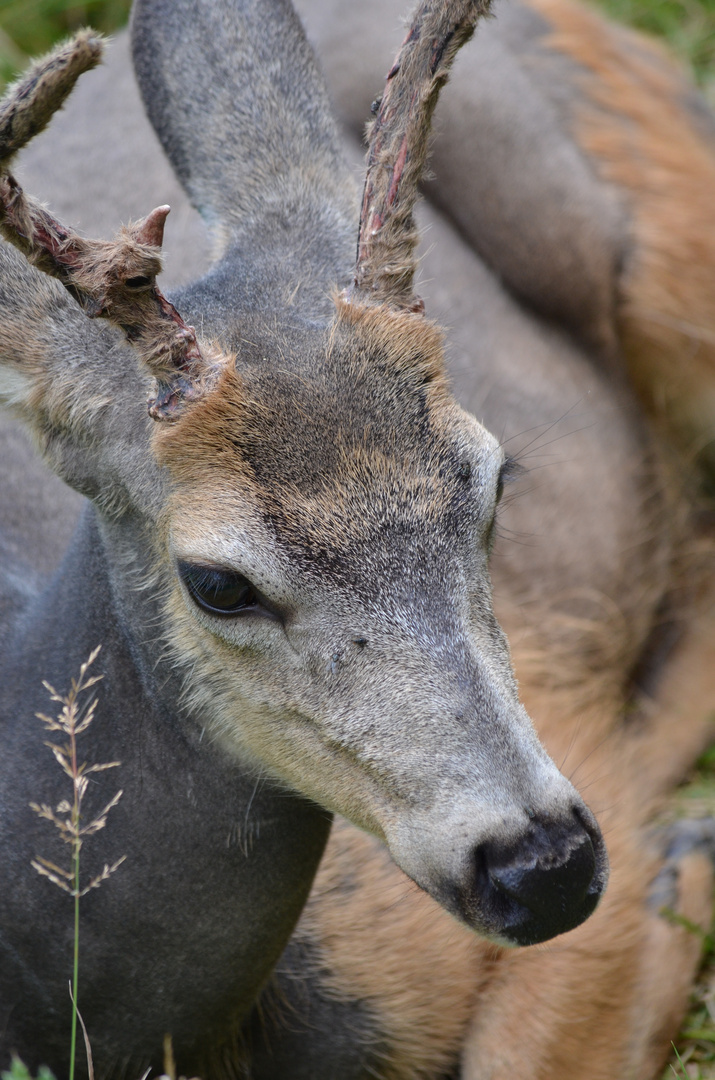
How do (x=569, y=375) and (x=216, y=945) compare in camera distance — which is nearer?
(x=216, y=945)

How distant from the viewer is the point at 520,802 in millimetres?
2621

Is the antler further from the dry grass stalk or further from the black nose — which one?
the black nose

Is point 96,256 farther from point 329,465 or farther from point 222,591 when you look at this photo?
point 222,591

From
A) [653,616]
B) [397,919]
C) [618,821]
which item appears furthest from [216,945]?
[653,616]

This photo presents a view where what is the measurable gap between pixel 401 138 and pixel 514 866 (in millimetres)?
1644

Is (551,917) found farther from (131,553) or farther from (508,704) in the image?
(131,553)

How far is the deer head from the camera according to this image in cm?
269

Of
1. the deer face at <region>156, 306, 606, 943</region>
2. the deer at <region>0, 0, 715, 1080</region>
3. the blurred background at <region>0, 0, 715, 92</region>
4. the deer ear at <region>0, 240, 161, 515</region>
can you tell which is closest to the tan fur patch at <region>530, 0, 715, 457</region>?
the deer at <region>0, 0, 715, 1080</region>

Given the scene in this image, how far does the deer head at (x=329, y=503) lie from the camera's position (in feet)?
8.82

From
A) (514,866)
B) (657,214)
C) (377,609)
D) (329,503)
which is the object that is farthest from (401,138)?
(657,214)

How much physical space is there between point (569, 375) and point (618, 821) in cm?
185

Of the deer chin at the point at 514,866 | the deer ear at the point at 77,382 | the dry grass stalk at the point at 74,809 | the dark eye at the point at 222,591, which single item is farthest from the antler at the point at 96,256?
the deer chin at the point at 514,866

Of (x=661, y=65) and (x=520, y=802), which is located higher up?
(x=661, y=65)

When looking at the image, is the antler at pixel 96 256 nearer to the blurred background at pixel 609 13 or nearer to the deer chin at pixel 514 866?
the deer chin at pixel 514 866
